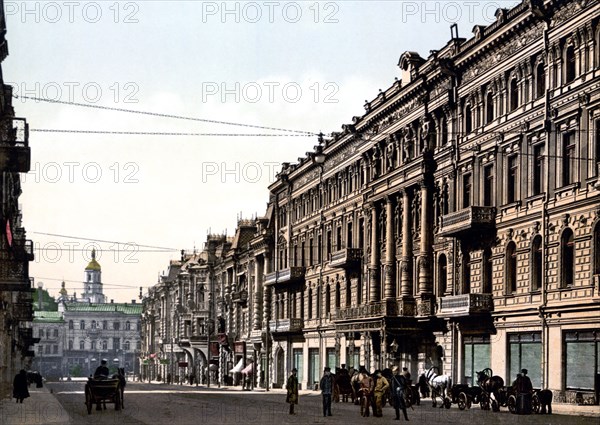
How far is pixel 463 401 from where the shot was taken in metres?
41.0

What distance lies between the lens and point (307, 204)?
8000cm

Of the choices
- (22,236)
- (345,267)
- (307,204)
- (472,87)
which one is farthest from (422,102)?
(22,236)

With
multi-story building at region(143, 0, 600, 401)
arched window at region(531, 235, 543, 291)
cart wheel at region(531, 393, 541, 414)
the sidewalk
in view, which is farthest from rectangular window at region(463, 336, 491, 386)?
the sidewalk

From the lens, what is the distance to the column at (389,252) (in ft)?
193

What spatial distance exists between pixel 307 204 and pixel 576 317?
4133cm

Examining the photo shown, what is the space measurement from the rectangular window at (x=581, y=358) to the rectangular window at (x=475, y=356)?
698 centimetres

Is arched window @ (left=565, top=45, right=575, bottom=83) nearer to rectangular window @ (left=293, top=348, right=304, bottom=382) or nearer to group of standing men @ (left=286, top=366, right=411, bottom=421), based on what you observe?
group of standing men @ (left=286, top=366, right=411, bottom=421)

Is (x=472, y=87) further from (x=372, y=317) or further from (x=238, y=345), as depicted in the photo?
(x=238, y=345)

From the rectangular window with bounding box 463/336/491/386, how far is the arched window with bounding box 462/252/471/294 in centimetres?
205

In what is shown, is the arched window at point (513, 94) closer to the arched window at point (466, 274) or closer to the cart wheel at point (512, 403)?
the arched window at point (466, 274)

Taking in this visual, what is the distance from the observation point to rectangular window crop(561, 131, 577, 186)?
40.6 metres

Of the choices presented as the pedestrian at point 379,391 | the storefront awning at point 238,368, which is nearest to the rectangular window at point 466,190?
the pedestrian at point 379,391

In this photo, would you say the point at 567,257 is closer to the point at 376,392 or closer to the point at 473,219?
the point at 473,219

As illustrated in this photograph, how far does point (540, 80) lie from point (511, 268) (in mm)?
7451
